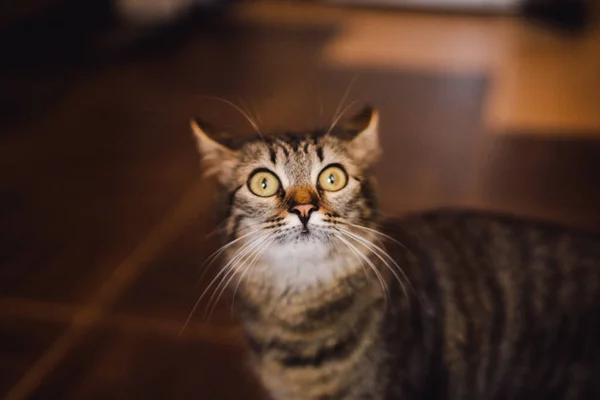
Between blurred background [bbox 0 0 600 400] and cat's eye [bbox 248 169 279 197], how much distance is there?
15cm

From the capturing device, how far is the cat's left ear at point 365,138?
0.98 m

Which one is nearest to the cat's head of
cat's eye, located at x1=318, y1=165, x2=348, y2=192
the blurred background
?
cat's eye, located at x1=318, y1=165, x2=348, y2=192

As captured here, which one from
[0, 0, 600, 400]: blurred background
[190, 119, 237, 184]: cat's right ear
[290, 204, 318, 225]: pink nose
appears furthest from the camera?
[0, 0, 600, 400]: blurred background

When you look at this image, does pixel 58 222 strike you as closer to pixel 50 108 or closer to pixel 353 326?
pixel 50 108

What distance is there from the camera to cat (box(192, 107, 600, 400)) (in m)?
0.94

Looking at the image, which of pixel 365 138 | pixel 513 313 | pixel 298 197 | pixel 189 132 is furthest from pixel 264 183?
pixel 189 132

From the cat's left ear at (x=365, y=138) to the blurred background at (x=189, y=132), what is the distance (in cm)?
28

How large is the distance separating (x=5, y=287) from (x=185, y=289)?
0.45 meters

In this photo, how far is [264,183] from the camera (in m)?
0.94

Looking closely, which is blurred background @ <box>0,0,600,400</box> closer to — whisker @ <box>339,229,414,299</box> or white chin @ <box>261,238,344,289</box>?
white chin @ <box>261,238,344,289</box>

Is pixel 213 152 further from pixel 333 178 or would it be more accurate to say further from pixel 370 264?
pixel 370 264

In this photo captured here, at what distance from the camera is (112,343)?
4.44 ft

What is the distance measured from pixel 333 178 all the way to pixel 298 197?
7cm

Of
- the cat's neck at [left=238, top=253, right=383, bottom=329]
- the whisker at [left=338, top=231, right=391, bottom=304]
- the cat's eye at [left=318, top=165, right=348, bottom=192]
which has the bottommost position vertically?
the cat's neck at [left=238, top=253, right=383, bottom=329]
